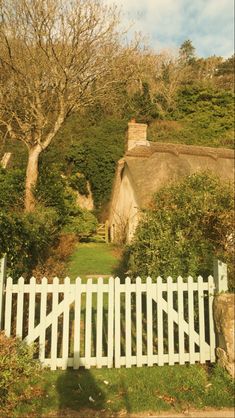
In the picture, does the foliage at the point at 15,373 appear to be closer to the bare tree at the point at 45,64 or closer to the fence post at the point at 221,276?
the fence post at the point at 221,276

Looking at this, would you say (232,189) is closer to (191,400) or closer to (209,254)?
(209,254)

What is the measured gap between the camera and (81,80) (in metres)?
11.9

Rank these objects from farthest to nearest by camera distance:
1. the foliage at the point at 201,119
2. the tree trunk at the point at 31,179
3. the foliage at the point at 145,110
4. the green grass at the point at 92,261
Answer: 1. the foliage at the point at 145,110
2. the foliage at the point at 201,119
3. the tree trunk at the point at 31,179
4. the green grass at the point at 92,261

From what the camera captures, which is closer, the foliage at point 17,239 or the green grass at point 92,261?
the foliage at point 17,239

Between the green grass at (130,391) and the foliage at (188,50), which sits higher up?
the foliage at (188,50)

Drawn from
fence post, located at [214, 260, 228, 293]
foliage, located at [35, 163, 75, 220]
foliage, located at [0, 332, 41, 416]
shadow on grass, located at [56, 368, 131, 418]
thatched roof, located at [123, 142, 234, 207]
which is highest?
thatched roof, located at [123, 142, 234, 207]

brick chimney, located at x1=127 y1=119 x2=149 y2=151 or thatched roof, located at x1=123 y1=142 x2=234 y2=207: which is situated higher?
brick chimney, located at x1=127 y1=119 x2=149 y2=151

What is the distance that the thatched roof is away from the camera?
551 inches

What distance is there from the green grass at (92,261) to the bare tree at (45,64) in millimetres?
2719

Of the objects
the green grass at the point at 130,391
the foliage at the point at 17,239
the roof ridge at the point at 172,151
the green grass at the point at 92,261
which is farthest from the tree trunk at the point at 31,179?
the green grass at the point at 130,391

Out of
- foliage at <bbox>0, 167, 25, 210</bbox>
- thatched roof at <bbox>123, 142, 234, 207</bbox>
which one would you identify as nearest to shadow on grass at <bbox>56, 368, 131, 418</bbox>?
foliage at <bbox>0, 167, 25, 210</bbox>

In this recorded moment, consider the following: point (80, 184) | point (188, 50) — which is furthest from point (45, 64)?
point (188, 50)

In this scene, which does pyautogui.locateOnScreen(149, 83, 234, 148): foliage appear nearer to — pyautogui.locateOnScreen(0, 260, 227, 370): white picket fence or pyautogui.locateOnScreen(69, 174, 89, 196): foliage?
pyautogui.locateOnScreen(69, 174, 89, 196): foliage

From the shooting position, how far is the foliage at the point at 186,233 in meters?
5.46
